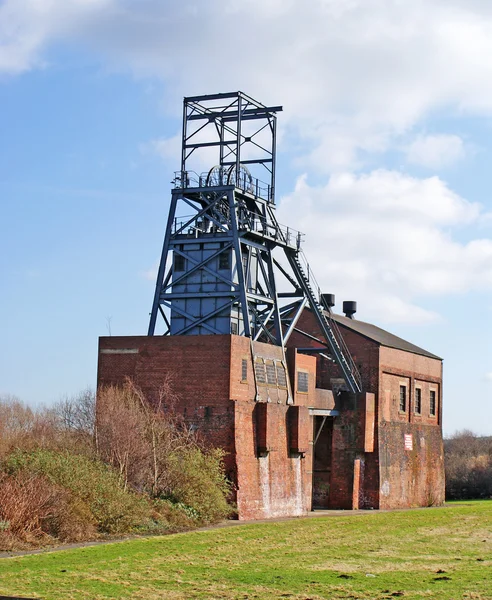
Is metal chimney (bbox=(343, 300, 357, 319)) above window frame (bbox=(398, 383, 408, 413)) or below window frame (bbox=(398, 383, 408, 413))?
above

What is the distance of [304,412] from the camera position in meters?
34.1

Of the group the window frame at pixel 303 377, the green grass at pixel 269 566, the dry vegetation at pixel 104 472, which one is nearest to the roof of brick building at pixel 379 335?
the window frame at pixel 303 377

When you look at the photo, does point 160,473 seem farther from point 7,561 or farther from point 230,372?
point 7,561

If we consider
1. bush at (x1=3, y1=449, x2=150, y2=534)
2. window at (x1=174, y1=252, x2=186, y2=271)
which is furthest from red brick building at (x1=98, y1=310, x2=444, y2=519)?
bush at (x1=3, y1=449, x2=150, y2=534)

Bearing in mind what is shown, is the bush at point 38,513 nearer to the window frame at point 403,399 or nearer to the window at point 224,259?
the window at point 224,259

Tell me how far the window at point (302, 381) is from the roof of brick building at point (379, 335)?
6194 millimetres

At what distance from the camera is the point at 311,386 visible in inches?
1426

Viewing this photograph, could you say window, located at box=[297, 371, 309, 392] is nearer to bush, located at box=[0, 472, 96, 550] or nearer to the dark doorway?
the dark doorway

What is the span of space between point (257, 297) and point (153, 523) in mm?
11103

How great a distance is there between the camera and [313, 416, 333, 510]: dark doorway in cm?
3962

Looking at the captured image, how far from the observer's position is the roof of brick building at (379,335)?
41.9m

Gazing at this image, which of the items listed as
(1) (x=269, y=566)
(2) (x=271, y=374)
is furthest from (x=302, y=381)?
(1) (x=269, y=566)

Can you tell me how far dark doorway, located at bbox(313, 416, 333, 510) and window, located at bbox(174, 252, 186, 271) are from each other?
9.11 meters

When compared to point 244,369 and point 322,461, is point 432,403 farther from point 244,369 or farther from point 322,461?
point 244,369
